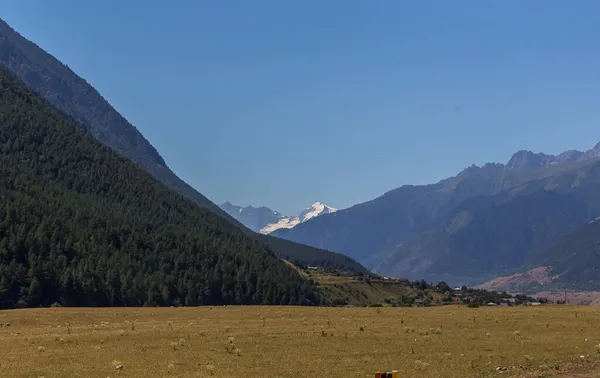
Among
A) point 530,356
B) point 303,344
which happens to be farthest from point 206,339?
point 530,356

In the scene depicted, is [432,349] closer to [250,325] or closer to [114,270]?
[250,325]

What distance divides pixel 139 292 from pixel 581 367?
522 feet

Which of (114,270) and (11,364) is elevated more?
(114,270)

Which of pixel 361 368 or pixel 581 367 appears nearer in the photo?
pixel 581 367

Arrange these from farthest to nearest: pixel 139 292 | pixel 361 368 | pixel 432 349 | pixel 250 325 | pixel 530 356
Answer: pixel 139 292, pixel 250 325, pixel 432 349, pixel 530 356, pixel 361 368

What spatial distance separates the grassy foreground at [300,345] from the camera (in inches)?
1708

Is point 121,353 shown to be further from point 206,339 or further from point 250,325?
point 250,325

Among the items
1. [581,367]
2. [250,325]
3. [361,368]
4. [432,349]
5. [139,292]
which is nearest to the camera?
[581,367]

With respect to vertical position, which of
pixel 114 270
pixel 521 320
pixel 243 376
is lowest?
pixel 243 376

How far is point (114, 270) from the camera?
191 m

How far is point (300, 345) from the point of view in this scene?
53.4 meters

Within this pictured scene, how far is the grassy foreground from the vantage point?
142ft

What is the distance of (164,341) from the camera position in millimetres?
55406

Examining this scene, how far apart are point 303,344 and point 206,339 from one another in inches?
336
